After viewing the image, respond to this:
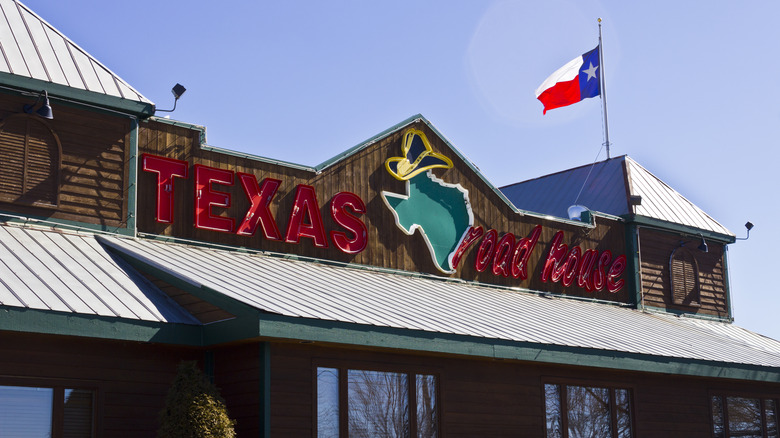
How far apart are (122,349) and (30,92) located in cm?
458

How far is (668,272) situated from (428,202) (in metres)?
8.44

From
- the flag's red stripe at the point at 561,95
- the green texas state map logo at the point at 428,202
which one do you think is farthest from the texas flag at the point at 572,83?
the green texas state map logo at the point at 428,202

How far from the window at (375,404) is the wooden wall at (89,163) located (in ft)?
15.1

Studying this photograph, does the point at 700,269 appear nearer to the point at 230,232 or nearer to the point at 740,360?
the point at 740,360

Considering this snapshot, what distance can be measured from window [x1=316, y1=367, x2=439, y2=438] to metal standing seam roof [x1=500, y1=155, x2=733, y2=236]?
11.6 meters

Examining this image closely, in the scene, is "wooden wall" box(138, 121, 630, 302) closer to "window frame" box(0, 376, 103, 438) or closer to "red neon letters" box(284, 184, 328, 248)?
"red neon letters" box(284, 184, 328, 248)

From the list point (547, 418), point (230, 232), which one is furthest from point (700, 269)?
point (230, 232)

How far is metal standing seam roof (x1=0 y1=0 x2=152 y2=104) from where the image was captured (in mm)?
15570

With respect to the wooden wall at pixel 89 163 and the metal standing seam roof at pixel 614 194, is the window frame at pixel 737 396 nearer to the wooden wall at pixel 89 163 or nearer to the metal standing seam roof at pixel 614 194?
the metal standing seam roof at pixel 614 194

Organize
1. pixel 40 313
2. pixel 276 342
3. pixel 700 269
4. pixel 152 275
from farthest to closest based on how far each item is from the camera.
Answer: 1. pixel 700 269
2. pixel 152 275
3. pixel 276 342
4. pixel 40 313

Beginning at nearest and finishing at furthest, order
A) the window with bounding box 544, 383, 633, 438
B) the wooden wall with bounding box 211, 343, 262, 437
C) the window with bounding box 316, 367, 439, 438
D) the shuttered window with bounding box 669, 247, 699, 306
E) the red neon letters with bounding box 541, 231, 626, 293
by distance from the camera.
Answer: the wooden wall with bounding box 211, 343, 262, 437 → the window with bounding box 316, 367, 439, 438 → the window with bounding box 544, 383, 633, 438 → the red neon letters with bounding box 541, 231, 626, 293 → the shuttered window with bounding box 669, 247, 699, 306

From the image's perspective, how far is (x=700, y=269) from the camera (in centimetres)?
2675

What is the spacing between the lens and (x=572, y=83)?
27531 mm

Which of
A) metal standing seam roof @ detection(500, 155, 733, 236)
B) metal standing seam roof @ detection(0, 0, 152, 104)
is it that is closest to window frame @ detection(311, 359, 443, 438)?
metal standing seam roof @ detection(0, 0, 152, 104)
